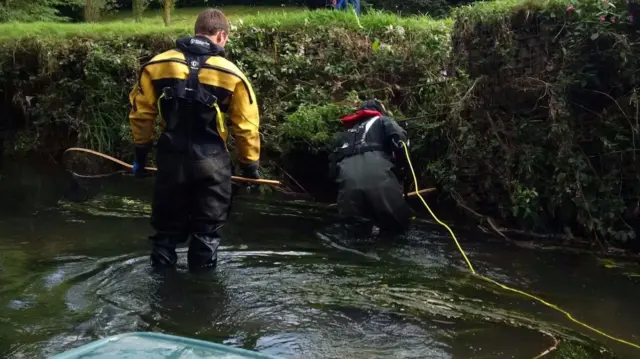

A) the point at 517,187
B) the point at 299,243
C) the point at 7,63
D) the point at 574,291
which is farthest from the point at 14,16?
the point at 574,291

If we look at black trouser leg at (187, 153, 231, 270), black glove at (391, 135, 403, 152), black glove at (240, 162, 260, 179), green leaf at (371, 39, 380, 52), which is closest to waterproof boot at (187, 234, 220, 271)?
black trouser leg at (187, 153, 231, 270)

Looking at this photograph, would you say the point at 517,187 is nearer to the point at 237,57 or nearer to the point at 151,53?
the point at 237,57

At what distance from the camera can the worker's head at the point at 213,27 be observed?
17.1 feet

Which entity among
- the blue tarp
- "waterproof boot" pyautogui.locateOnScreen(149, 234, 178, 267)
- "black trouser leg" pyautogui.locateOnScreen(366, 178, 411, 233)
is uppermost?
"black trouser leg" pyautogui.locateOnScreen(366, 178, 411, 233)

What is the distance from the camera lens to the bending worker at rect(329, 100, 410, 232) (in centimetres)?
626

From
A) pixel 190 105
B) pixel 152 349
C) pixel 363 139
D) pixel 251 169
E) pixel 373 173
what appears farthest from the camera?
pixel 363 139

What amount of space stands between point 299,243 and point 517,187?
210cm

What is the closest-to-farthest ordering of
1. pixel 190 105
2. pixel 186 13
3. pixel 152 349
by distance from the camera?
pixel 152 349 < pixel 190 105 < pixel 186 13

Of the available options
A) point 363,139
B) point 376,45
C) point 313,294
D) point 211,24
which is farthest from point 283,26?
point 313,294

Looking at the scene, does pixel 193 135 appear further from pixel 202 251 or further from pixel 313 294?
pixel 313 294

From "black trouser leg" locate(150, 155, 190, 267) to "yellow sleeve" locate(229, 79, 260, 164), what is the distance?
468 millimetres

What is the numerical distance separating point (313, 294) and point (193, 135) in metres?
1.46

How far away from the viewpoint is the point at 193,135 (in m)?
5.13

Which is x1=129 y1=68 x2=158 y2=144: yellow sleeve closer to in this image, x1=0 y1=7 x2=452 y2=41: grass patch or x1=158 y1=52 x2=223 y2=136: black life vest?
x1=158 y1=52 x2=223 y2=136: black life vest
